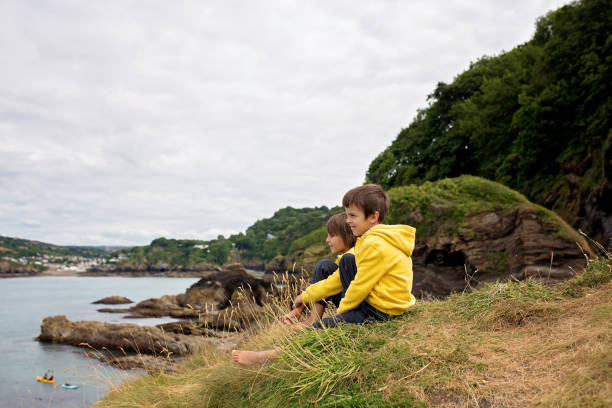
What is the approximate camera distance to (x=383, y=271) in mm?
3574

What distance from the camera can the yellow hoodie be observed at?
3.56 meters

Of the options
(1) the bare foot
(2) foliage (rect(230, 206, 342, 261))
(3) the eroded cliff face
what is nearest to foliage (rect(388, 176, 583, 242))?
(3) the eroded cliff face

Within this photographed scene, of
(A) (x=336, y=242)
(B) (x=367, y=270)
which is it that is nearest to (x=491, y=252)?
(A) (x=336, y=242)

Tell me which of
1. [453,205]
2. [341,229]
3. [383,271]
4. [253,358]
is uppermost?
[453,205]

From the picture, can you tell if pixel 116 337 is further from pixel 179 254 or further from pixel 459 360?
pixel 179 254

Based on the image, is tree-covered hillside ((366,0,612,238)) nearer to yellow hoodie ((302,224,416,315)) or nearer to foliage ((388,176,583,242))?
foliage ((388,176,583,242))

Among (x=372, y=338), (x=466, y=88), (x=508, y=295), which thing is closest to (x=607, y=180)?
(x=508, y=295)

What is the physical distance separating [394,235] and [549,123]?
1859cm

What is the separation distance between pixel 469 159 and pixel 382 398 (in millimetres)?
28050

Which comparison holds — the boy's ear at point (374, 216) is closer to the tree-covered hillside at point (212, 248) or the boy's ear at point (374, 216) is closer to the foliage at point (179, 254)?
the tree-covered hillside at point (212, 248)

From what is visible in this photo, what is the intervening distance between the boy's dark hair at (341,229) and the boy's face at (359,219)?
51 cm

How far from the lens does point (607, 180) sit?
46.3ft

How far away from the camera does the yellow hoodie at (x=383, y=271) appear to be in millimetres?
3557

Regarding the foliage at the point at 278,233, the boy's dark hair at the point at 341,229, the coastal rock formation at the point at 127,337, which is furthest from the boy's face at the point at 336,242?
the foliage at the point at 278,233
